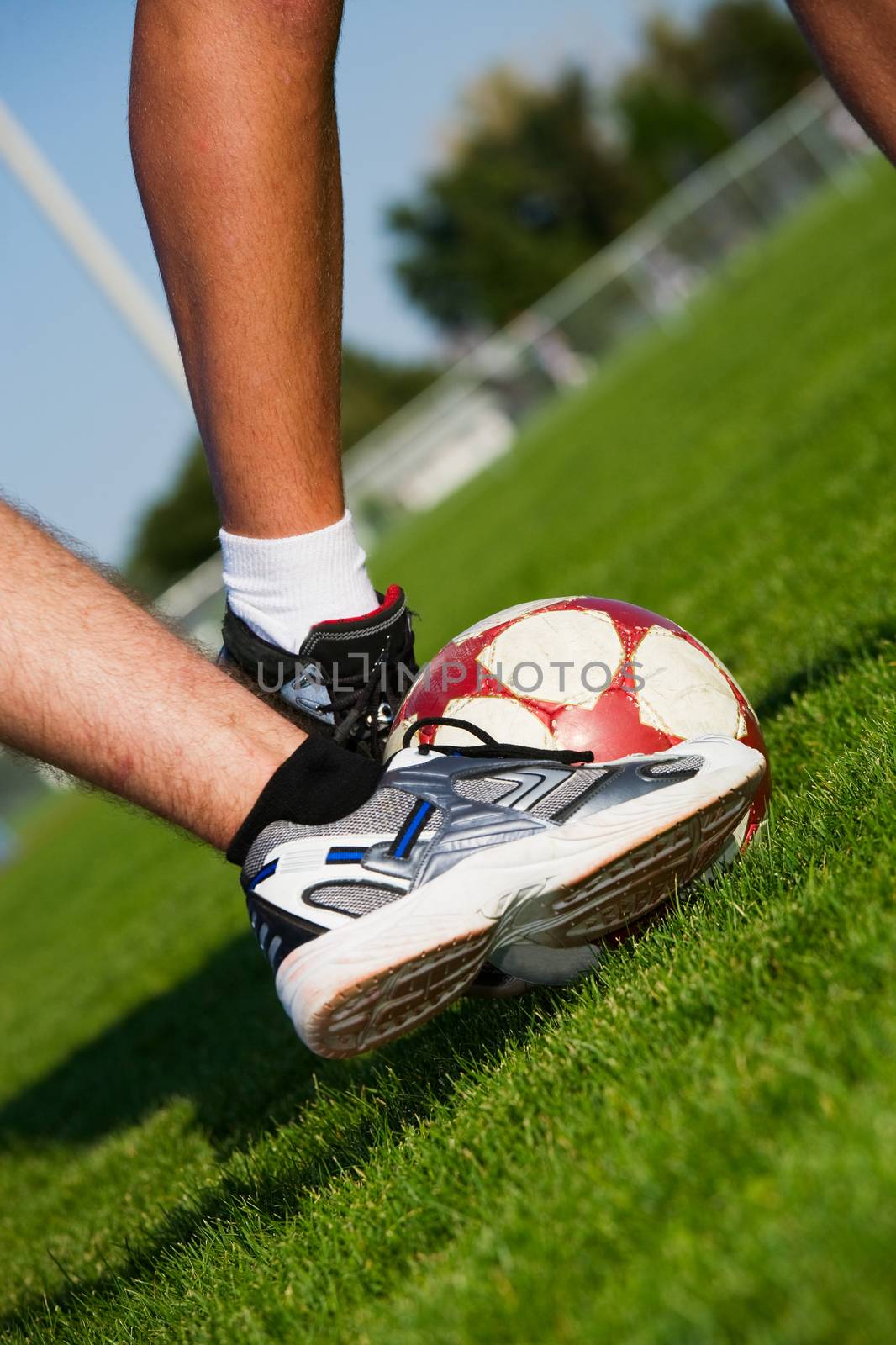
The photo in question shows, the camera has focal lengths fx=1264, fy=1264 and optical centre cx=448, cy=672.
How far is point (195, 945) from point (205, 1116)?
2125 millimetres

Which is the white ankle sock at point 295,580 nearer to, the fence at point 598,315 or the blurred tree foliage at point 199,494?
the fence at point 598,315

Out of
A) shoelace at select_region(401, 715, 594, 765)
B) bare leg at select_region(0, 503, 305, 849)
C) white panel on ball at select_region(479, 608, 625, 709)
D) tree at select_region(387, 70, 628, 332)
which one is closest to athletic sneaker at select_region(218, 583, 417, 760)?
white panel on ball at select_region(479, 608, 625, 709)

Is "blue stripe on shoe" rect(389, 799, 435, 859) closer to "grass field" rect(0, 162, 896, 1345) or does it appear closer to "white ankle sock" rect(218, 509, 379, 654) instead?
"grass field" rect(0, 162, 896, 1345)

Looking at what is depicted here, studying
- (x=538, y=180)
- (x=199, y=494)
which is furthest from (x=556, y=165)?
(x=199, y=494)

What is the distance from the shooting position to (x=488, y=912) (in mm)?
1635

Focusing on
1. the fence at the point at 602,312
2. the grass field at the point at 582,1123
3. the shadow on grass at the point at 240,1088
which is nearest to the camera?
the grass field at the point at 582,1123

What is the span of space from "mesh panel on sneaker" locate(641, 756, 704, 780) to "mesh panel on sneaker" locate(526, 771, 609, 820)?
0.06 meters

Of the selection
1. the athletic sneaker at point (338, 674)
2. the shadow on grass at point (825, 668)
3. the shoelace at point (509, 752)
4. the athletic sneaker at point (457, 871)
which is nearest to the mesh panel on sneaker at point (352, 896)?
the athletic sneaker at point (457, 871)

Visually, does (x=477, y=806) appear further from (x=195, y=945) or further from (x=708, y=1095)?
(x=195, y=945)

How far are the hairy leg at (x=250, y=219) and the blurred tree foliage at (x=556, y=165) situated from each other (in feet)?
174

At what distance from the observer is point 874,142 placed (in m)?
2.14

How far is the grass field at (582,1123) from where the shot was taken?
3.47 ft

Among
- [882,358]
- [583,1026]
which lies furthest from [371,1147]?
[882,358]

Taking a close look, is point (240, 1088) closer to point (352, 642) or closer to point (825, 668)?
point (352, 642)
